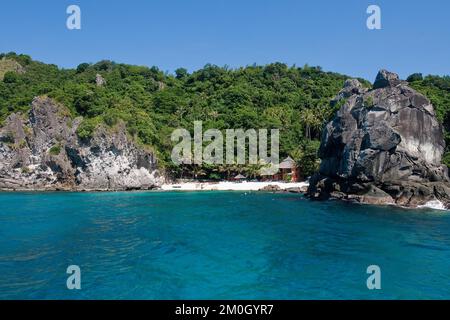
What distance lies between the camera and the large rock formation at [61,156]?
55.3 m

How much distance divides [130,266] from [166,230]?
7904 millimetres

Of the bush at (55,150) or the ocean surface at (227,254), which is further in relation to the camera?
the bush at (55,150)

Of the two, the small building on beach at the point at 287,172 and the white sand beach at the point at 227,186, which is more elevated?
the small building on beach at the point at 287,172

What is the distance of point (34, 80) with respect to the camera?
267 ft

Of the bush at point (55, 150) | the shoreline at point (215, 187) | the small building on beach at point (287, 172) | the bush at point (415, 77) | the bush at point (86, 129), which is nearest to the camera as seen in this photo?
the shoreline at point (215, 187)

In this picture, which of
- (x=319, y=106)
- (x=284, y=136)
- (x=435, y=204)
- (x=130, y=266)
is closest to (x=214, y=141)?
(x=284, y=136)

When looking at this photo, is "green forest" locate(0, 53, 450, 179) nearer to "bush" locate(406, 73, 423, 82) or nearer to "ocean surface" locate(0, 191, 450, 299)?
"bush" locate(406, 73, 423, 82)

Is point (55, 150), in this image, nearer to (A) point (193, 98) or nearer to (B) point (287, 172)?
(B) point (287, 172)

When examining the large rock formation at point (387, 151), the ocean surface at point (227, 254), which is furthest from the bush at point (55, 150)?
the large rock formation at point (387, 151)

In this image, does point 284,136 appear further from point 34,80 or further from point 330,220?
point 34,80

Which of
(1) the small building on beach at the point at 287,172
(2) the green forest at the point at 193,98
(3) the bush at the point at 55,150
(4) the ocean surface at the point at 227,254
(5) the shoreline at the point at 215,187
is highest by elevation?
(2) the green forest at the point at 193,98

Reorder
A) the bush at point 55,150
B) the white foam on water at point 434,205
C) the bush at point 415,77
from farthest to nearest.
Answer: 1. the bush at point 415,77
2. the bush at point 55,150
3. the white foam on water at point 434,205

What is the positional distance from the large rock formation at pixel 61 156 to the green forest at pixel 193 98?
2.31 meters

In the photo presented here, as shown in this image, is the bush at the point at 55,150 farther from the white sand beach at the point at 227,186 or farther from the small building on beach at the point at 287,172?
the small building on beach at the point at 287,172
